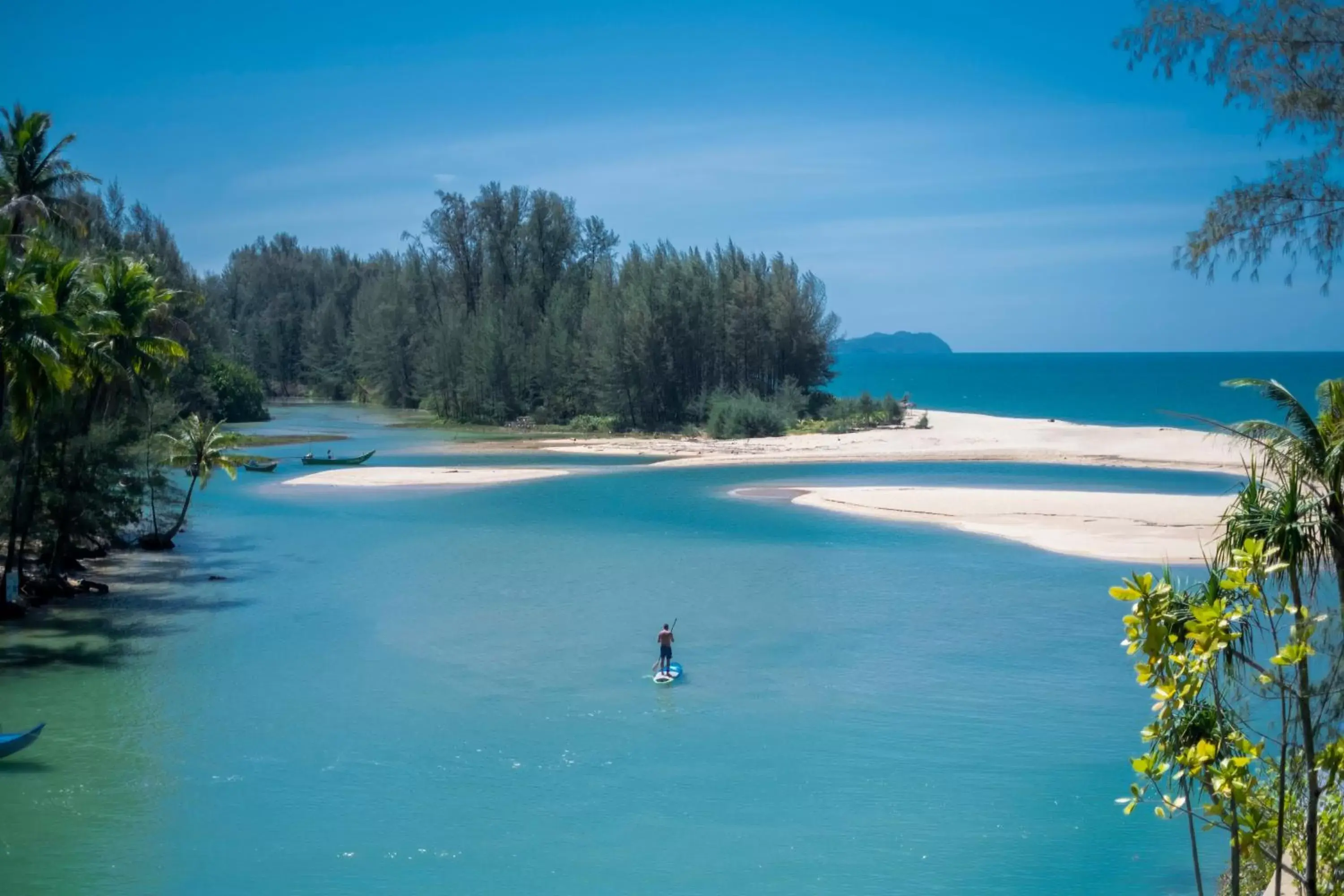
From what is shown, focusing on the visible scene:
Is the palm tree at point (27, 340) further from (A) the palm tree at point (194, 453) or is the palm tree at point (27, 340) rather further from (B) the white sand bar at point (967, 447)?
(B) the white sand bar at point (967, 447)

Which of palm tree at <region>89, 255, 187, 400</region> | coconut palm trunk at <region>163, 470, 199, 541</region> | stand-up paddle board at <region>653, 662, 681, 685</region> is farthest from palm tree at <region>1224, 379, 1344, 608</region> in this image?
coconut palm trunk at <region>163, 470, 199, 541</region>

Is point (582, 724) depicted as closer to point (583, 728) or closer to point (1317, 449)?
point (583, 728)

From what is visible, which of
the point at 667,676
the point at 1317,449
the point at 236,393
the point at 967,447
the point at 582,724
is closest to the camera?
the point at 1317,449

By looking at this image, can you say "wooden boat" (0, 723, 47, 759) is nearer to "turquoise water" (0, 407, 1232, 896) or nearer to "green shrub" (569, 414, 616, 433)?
"turquoise water" (0, 407, 1232, 896)

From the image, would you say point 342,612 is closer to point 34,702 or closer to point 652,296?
point 34,702

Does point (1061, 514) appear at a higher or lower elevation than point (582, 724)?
higher

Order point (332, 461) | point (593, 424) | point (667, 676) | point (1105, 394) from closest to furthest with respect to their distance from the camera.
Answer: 1. point (667, 676)
2. point (332, 461)
3. point (593, 424)
4. point (1105, 394)

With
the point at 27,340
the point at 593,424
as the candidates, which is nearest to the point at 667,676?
the point at 27,340
